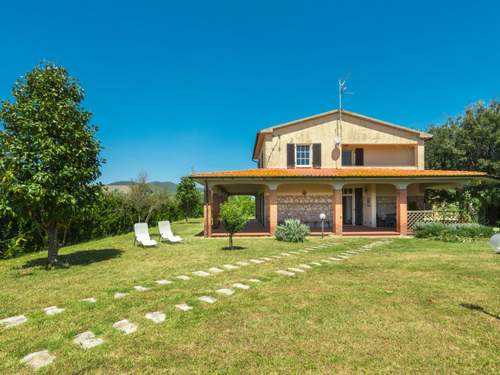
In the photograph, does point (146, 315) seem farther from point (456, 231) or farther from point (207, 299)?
point (456, 231)

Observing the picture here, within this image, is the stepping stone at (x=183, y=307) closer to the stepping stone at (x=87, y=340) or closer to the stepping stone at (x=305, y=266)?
the stepping stone at (x=87, y=340)

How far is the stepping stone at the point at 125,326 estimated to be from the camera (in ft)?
12.5

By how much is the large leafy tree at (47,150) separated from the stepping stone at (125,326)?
15.5 ft

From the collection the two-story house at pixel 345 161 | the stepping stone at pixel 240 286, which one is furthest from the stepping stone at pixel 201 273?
the two-story house at pixel 345 161

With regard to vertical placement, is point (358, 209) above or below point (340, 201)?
below

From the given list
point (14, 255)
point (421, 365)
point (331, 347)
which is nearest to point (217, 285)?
point (331, 347)

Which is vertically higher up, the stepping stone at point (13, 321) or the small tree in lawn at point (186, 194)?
the small tree in lawn at point (186, 194)

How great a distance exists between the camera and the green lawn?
306 cm

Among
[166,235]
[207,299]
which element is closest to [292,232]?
[166,235]

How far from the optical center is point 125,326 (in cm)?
394

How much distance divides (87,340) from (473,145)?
2852cm

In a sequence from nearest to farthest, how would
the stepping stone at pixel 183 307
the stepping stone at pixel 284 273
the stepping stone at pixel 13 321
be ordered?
the stepping stone at pixel 13 321, the stepping stone at pixel 183 307, the stepping stone at pixel 284 273

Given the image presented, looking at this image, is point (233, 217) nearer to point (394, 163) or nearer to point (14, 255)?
point (14, 255)

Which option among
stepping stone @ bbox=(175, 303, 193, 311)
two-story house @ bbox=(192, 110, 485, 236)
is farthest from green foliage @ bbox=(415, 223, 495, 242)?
stepping stone @ bbox=(175, 303, 193, 311)
